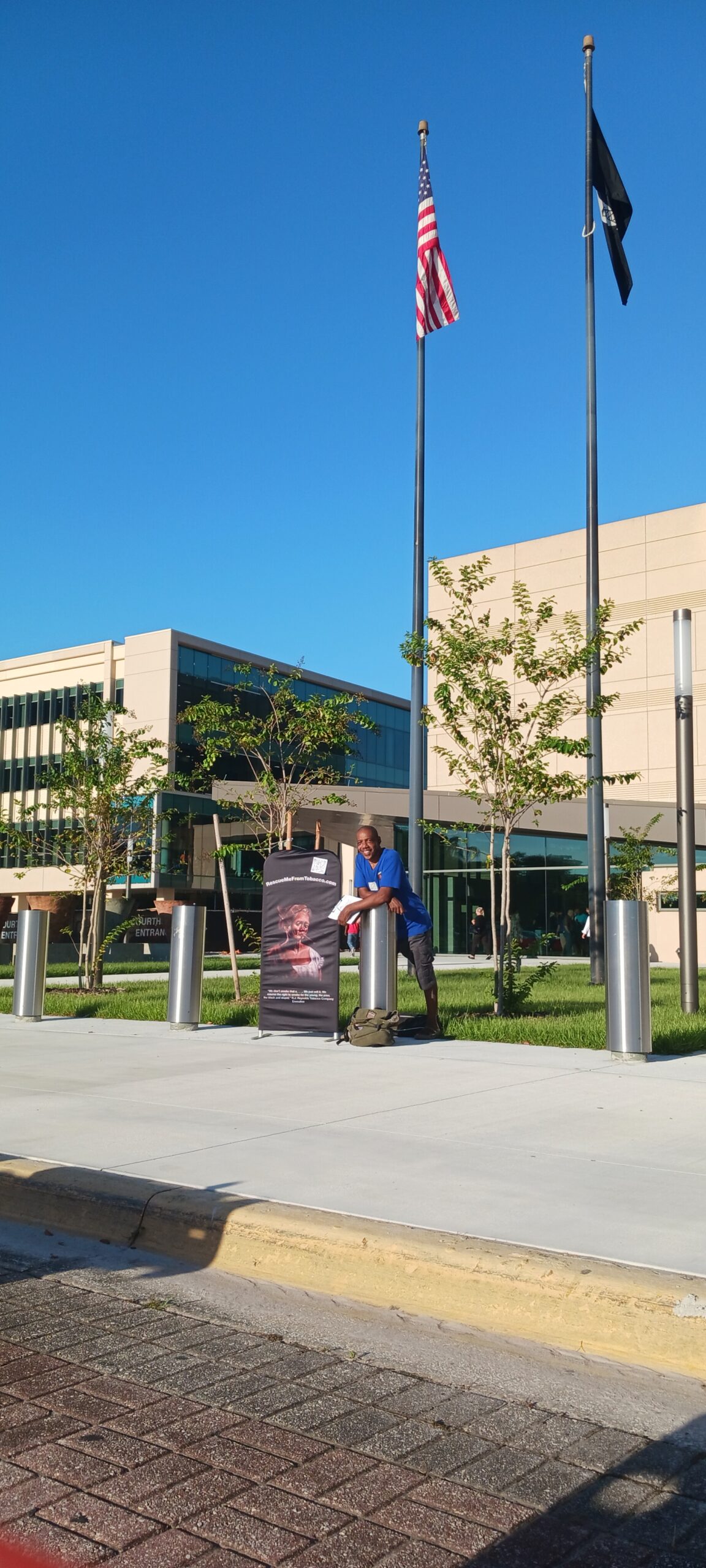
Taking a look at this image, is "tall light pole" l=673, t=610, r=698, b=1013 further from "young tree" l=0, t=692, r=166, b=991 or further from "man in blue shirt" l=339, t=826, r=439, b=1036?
"young tree" l=0, t=692, r=166, b=991

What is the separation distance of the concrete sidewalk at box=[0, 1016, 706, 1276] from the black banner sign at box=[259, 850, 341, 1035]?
20.4 inches

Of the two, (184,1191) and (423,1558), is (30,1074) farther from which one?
(423,1558)

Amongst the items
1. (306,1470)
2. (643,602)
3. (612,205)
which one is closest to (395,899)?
(306,1470)

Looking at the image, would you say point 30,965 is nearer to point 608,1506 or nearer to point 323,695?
point 608,1506

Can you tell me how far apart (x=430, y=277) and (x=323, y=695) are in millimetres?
43238

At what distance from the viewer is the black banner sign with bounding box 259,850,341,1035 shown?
11.7 m

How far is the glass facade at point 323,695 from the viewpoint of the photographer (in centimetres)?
5853

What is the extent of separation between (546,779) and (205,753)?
16.0 ft

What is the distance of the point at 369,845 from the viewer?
38.0 feet

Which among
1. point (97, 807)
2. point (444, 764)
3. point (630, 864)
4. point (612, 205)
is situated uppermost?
point (612, 205)

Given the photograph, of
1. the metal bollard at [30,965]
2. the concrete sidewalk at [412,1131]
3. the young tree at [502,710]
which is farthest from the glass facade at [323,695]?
the concrete sidewalk at [412,1131]

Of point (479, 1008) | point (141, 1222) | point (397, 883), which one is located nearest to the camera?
point (141, 1222)

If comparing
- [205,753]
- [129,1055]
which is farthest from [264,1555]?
[205,753]

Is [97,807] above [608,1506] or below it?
above
